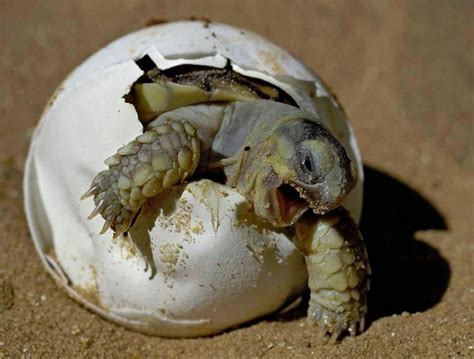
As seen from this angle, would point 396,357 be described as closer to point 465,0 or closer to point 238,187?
point 238,187

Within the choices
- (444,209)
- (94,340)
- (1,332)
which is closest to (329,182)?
(94,340)

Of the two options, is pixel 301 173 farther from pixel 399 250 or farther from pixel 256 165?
pixel 399 250

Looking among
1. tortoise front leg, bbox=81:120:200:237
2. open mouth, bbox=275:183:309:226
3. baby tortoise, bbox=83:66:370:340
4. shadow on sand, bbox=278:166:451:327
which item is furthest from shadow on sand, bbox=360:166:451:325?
tortoise front leg, bbox=81:120:200:237

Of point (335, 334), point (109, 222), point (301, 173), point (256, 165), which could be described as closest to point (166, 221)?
point (109, 222)

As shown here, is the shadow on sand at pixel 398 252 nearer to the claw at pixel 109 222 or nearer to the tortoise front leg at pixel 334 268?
the tortoise front leg at pixel 334 268

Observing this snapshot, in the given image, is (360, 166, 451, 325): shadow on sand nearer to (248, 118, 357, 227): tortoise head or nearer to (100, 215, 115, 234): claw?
(248, 118, 357, 227): tortoise head
